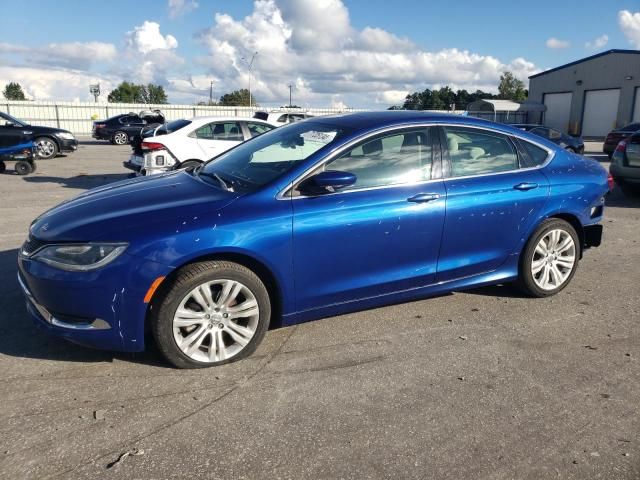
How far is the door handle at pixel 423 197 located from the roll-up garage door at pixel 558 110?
46.3 metres

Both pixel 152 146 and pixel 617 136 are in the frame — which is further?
pixel 617 136

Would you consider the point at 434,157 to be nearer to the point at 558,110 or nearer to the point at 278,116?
the point at 278,116

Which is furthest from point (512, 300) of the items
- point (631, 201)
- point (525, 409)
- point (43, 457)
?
point (631, 201)

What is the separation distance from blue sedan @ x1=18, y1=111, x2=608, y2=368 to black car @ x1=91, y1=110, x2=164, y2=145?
23.4m

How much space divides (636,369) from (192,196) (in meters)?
3.18

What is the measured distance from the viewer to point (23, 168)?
13555 millimetres

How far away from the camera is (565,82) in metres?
45.8

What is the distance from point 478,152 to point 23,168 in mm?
12625

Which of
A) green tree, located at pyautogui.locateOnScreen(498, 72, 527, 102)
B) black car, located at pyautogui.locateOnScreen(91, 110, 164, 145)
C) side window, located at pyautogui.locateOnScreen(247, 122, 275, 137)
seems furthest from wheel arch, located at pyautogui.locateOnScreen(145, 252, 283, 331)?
green tree, located at pyautogui.locateOnScreen(498, 72, 527, 102)

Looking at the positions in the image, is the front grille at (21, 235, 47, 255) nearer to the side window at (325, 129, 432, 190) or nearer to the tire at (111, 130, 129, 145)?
the side window at (325, 129, 432, 190)

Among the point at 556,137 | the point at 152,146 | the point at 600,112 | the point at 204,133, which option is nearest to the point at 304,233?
the point at 152,146

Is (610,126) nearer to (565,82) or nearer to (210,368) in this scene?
(565,82)

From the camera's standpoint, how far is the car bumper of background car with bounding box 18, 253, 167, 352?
3197mm

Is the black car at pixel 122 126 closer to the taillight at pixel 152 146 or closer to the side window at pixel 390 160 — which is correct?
the taillight at pixel 152 146
